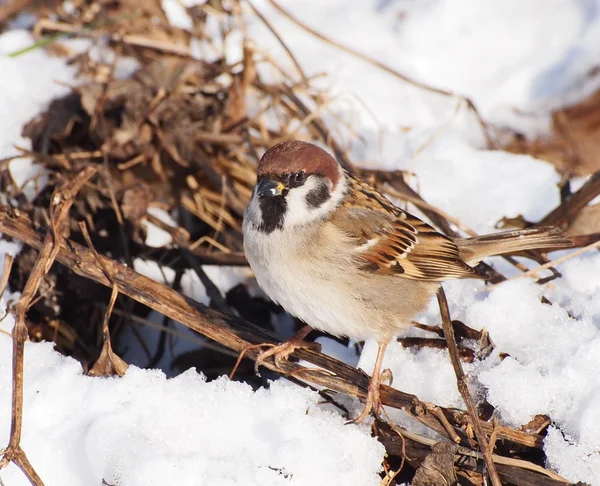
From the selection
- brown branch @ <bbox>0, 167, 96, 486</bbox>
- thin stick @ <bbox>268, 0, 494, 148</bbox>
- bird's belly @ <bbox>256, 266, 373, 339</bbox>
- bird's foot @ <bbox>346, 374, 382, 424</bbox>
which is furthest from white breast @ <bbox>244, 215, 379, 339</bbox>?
thin stick @ <bbox>268, 0, 494, 148</bbox>

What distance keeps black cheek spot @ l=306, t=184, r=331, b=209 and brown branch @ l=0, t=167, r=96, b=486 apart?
83cm

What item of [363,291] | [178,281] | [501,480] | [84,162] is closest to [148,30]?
[84,162]

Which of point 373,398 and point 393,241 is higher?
point 393,241

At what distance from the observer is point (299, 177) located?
2629 mm

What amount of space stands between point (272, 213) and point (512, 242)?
941 mm

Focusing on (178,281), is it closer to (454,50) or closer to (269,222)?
(269,222)

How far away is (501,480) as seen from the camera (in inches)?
86.8

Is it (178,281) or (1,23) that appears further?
(1,23)

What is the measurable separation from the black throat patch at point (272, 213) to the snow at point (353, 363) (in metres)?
0.54

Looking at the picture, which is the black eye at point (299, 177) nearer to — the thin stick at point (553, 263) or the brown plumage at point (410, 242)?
the brown plumage at point (410, 242)

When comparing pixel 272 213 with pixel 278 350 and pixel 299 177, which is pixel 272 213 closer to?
pixel 299 177

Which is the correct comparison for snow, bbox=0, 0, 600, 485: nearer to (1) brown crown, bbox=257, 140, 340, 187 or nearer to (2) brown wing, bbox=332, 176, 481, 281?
(2) brown wing, bbox=332, 176, 481, 281

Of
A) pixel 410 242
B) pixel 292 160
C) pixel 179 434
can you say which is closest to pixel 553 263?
pixel 410 242

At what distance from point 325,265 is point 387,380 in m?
0.43
